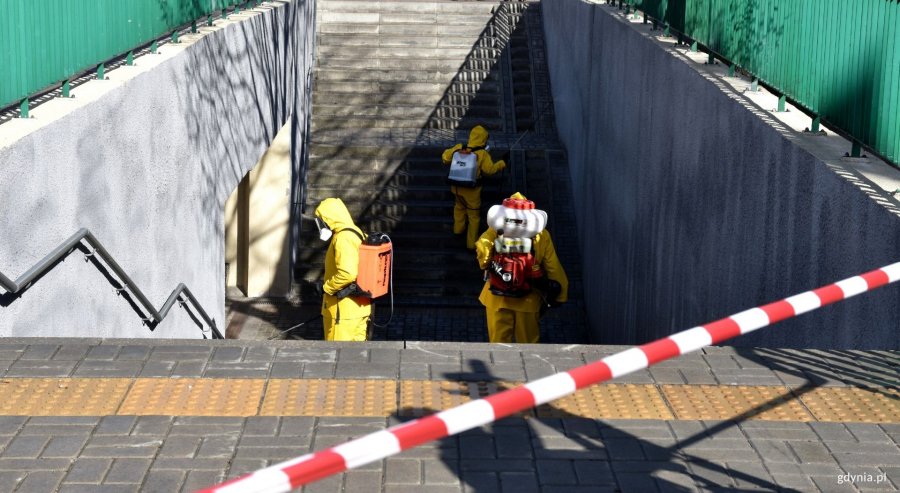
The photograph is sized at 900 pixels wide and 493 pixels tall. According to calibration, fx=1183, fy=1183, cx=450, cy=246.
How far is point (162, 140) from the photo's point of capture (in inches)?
352

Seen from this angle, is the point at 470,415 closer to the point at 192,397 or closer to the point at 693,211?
the point at 192,397

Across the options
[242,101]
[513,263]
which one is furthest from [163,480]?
[242,101]

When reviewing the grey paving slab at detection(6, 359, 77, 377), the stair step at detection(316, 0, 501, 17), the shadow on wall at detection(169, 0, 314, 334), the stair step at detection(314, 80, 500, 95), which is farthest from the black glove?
the stair step at detection(316, 0, 501, 17)

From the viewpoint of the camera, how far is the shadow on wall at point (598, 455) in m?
4.68

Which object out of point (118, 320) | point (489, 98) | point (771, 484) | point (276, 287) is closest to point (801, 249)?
point (771, 484)

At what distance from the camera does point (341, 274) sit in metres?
9.77

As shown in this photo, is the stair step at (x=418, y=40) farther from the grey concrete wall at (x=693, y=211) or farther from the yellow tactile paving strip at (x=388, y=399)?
the yellow tactile paving strip at (x=388, y=399)

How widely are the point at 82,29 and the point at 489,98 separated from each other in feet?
35.6

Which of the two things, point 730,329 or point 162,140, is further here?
point 162,140

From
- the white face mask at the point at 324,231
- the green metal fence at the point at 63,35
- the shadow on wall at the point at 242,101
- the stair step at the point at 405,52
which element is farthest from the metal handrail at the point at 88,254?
the stair step at the point at 405,52

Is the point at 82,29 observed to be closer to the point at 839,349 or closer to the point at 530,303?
the point at 530,303

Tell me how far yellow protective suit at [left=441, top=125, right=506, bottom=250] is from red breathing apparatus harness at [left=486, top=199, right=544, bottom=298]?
530 centimetres

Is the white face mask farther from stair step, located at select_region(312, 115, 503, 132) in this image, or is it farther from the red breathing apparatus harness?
stair step, located at select_region(312, 115, 503, 132)

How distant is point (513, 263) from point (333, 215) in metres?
1.58
